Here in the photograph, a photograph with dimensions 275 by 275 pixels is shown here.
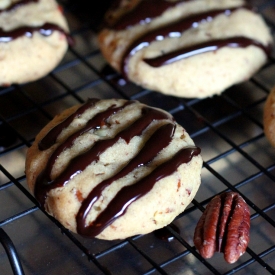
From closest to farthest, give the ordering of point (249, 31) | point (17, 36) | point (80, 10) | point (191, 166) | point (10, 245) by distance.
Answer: point (10, 245), point (191, 166), point (17, 36), point (249, 31), point (80, 10)

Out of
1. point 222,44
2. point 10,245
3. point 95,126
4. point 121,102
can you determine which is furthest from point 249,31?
point 10,245

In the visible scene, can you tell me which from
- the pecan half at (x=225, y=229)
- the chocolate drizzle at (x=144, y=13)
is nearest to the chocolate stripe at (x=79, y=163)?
the pecan half at (x=225, y=229)

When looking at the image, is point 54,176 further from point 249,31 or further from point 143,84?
point 249,31

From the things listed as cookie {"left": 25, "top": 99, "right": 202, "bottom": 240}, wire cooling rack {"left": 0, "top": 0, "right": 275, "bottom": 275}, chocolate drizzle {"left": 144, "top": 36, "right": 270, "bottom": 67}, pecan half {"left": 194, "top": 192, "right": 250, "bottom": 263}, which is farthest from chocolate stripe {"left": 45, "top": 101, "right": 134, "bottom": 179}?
pecan half {"left": 194, "top": 192, "right": 250, "bottom": 263}

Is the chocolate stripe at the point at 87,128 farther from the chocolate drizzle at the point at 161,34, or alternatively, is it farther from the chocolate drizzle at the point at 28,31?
the chocolate drizzle at the point at 28,31

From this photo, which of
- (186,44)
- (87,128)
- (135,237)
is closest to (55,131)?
(87,128)
